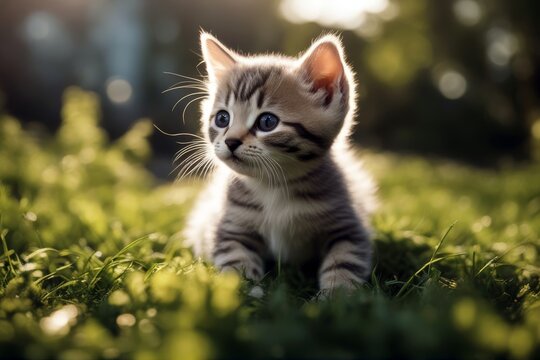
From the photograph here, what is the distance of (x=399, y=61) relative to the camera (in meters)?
13.1

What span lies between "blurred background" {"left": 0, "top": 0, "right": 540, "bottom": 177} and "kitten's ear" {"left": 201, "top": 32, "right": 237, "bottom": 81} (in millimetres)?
5073

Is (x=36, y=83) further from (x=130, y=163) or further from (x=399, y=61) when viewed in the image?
(x=399, y=61)

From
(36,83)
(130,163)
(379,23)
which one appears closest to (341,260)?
(130,163)

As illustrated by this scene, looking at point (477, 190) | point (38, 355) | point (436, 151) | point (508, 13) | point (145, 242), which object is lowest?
point (436, 151)

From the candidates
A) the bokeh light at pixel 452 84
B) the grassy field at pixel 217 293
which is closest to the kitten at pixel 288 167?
the grassy field at pixel 217 293

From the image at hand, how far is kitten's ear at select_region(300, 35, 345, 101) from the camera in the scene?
1.85m

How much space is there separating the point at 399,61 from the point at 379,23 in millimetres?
1192

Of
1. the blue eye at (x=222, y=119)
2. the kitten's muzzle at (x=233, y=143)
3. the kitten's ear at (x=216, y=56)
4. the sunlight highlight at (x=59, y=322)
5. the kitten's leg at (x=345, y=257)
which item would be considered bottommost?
the kitten's leg at (x=345, y=257)

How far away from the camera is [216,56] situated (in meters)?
2.21

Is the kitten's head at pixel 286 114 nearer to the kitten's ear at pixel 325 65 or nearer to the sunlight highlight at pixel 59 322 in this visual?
the kitten's ear at pixel 325 65

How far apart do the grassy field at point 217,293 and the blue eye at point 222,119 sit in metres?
0.56

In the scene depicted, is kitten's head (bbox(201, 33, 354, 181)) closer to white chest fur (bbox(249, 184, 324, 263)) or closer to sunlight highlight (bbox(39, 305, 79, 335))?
white chest fur (bbox(249, 184, 324, 263))

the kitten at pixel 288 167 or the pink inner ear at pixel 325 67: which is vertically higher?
the pink inner ear at pixel 325 67

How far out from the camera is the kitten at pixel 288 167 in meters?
1.84
